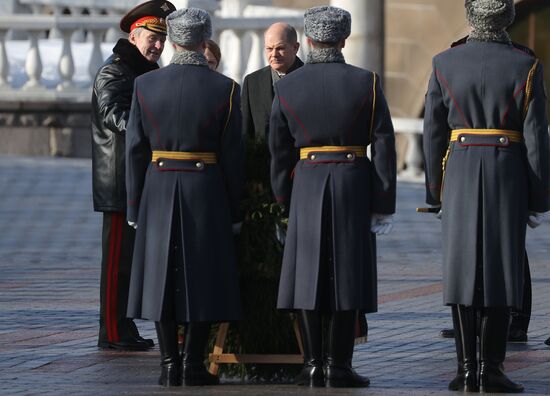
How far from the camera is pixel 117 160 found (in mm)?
9633

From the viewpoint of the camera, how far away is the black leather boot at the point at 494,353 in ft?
26.9

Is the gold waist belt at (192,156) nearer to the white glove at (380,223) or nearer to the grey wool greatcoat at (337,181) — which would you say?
the grey wool greatcoat at (337,181)

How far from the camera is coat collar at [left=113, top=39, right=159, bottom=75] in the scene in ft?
31.6

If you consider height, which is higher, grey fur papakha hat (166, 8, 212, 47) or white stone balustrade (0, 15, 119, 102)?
grey fur papakha hat (166, 8, 212, 47)

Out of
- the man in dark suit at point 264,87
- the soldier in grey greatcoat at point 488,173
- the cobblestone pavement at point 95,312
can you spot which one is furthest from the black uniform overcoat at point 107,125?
the soldier in grey greatcoat at point 488,173

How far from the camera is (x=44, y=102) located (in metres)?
19.7

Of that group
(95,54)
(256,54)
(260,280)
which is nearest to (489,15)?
(260,280)

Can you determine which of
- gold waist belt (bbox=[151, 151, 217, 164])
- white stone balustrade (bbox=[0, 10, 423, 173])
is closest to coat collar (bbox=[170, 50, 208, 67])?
gold waist belt (bbox=[151, 151, 217, 164])

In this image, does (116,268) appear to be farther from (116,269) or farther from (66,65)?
(66,65)

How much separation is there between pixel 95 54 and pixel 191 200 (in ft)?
37.9

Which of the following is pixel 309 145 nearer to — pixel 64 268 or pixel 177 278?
pixel 177 278

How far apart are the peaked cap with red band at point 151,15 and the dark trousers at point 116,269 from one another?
3.23ft

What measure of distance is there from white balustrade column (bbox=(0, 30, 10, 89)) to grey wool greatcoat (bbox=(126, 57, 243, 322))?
11622 mm

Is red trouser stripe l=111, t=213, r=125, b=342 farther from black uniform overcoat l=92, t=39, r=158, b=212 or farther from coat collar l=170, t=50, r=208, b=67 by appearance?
coat collar l=170, t=50, r=208, b=67
